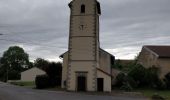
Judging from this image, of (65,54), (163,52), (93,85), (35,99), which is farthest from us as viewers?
(163,52)

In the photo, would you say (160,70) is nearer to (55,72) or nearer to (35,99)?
(55,72)

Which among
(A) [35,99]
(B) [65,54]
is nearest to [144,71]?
(B) [65,54]

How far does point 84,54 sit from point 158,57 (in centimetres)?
1290

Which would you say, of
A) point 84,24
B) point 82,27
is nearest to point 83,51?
point 82,27

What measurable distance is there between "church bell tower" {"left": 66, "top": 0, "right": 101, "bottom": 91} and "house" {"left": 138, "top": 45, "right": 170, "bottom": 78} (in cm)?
1171

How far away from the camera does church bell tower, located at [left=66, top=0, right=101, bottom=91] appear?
4462 cm

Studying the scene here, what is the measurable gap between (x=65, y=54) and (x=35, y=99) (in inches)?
949

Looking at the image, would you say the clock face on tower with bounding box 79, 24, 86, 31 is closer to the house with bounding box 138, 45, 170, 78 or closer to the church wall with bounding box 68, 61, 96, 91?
the church wall with bounding box 68, 61, 96, 91

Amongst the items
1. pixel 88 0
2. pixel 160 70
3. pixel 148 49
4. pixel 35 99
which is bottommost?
pixel 35 99

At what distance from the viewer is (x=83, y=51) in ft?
147

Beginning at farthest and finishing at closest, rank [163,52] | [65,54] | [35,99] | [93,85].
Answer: [163,52], [65,54], [93,85], [35,99]

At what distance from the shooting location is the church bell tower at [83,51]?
44.6m

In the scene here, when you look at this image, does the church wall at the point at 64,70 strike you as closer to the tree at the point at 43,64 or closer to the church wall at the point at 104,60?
the church wall at the point at 104,60

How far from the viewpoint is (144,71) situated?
49.8 metres
